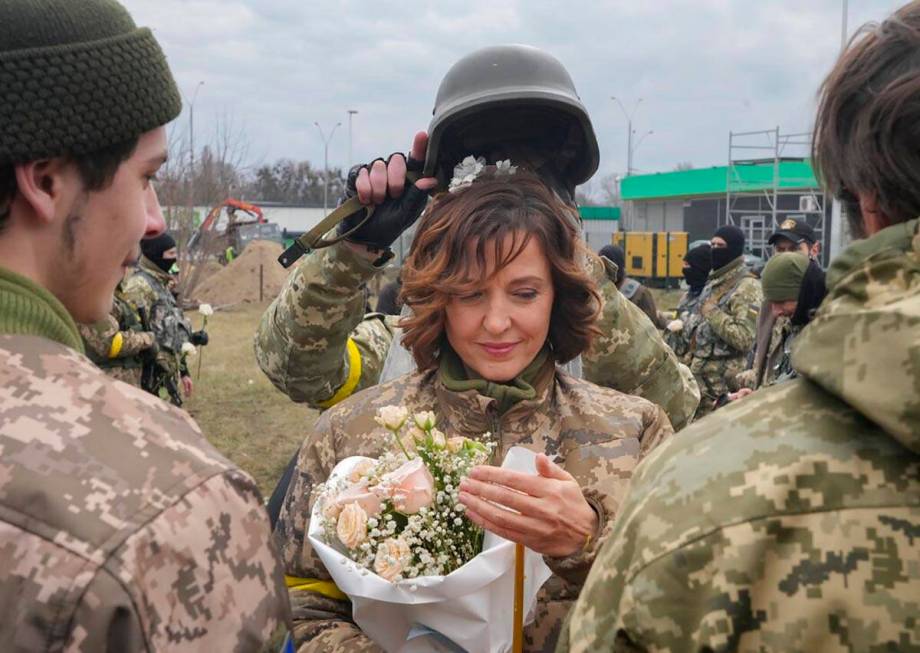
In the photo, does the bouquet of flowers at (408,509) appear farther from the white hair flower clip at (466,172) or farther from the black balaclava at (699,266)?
the black balaclava at (699,266)

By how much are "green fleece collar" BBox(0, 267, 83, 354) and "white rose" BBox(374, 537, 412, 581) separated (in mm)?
835

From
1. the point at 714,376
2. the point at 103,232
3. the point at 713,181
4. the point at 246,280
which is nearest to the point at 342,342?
the point at 103,232

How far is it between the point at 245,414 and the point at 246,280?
54.8ft

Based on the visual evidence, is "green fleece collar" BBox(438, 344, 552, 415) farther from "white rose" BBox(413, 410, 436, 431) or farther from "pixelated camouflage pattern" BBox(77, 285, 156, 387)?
"pixelated camouflage pattern" BBox(77, 285, 156, 387)

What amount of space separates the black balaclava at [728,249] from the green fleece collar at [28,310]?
7919 millimetres

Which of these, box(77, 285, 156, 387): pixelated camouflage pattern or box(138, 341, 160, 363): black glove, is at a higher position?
box(77, 285, 156, 387): pixelated camouflage pattern

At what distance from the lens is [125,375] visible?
26.8 ft

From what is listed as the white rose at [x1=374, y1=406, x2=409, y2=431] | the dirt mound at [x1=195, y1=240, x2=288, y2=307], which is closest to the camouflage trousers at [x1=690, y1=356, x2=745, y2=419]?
the white rose at [x1=374, y1=406, x2=409, y2=431]

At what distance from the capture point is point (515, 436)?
2549 mm

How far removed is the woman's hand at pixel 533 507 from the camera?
191cm

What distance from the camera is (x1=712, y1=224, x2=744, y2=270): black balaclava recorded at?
8.69 m

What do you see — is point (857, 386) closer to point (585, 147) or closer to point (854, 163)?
point (854, 163)

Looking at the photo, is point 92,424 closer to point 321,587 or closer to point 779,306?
point 321,587

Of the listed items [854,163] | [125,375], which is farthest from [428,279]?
[125,375]
